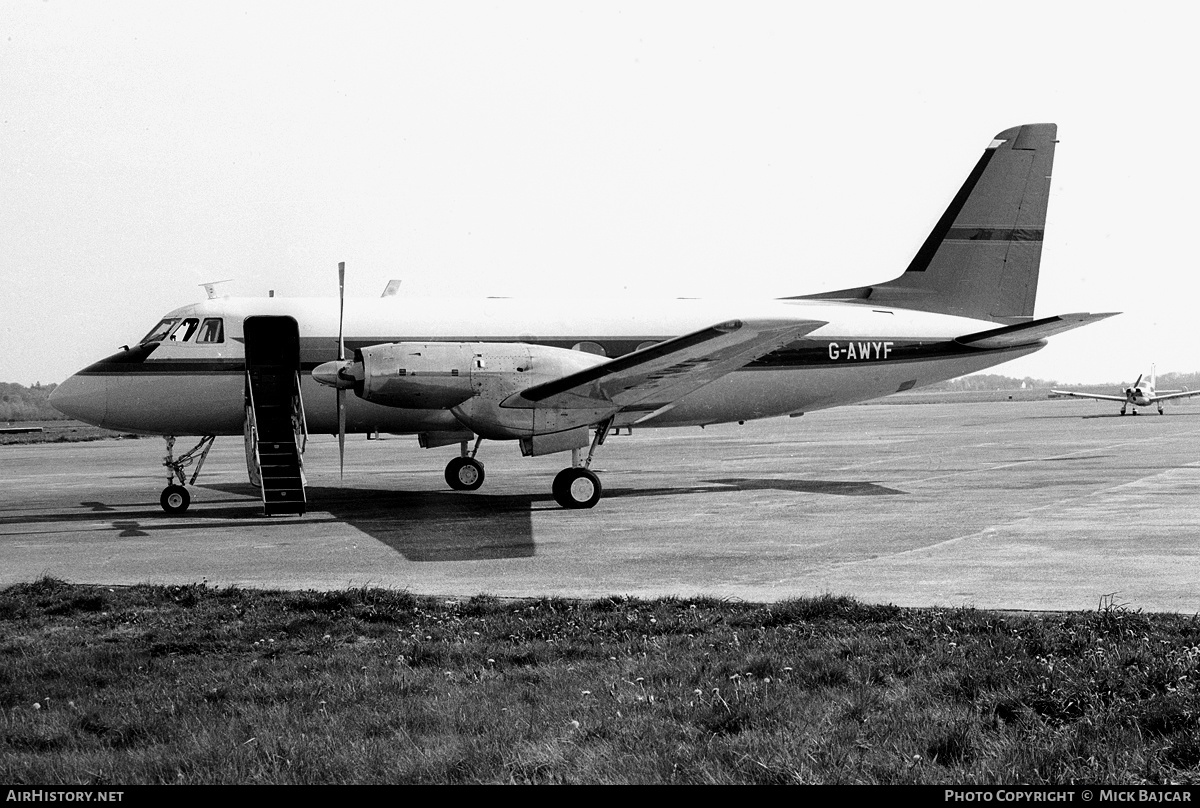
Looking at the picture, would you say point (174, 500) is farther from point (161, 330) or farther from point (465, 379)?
point (465, 379)

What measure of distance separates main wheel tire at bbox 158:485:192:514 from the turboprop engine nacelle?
148 inches

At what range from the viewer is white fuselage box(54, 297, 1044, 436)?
19.9m

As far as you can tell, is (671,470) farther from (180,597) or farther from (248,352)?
(180,597)

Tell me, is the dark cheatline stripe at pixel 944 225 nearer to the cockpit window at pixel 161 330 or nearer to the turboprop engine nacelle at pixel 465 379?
the turboprop engine nacelle at pixel 465 379

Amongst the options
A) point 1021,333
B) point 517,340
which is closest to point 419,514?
point 517,340

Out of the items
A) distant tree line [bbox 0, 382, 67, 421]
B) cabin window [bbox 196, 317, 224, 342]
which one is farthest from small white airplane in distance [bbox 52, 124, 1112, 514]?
distant tree line [bbox 0, 382, 67, 421]

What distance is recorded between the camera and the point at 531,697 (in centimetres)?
684

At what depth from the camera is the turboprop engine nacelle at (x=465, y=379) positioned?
17562mm

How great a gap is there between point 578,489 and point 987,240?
40.6 ft

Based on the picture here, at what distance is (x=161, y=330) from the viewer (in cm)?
2027

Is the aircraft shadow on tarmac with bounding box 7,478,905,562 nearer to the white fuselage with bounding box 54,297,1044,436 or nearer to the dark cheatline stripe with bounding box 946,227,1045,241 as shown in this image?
the white fuselage with bounding box 54,297,1044,436

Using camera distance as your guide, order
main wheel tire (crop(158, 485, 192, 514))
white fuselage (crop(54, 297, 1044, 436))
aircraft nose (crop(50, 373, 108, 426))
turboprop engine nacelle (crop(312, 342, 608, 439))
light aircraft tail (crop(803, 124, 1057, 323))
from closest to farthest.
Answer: turboprop engine nacelle (crop(312, 342, 608, 439))
main wheel tire (crop(158, 485, 192, 514))
aircraft nose (crop(50, 373, 108, 426))
white fuselage (crop(54, 297, 1044, 436))
light aircraft tail (crop(803, 124, 1057, 323))

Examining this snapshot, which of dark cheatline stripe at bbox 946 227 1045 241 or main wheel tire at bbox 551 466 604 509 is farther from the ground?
dark cheatline stripe at bbox 946 227 1045 241
